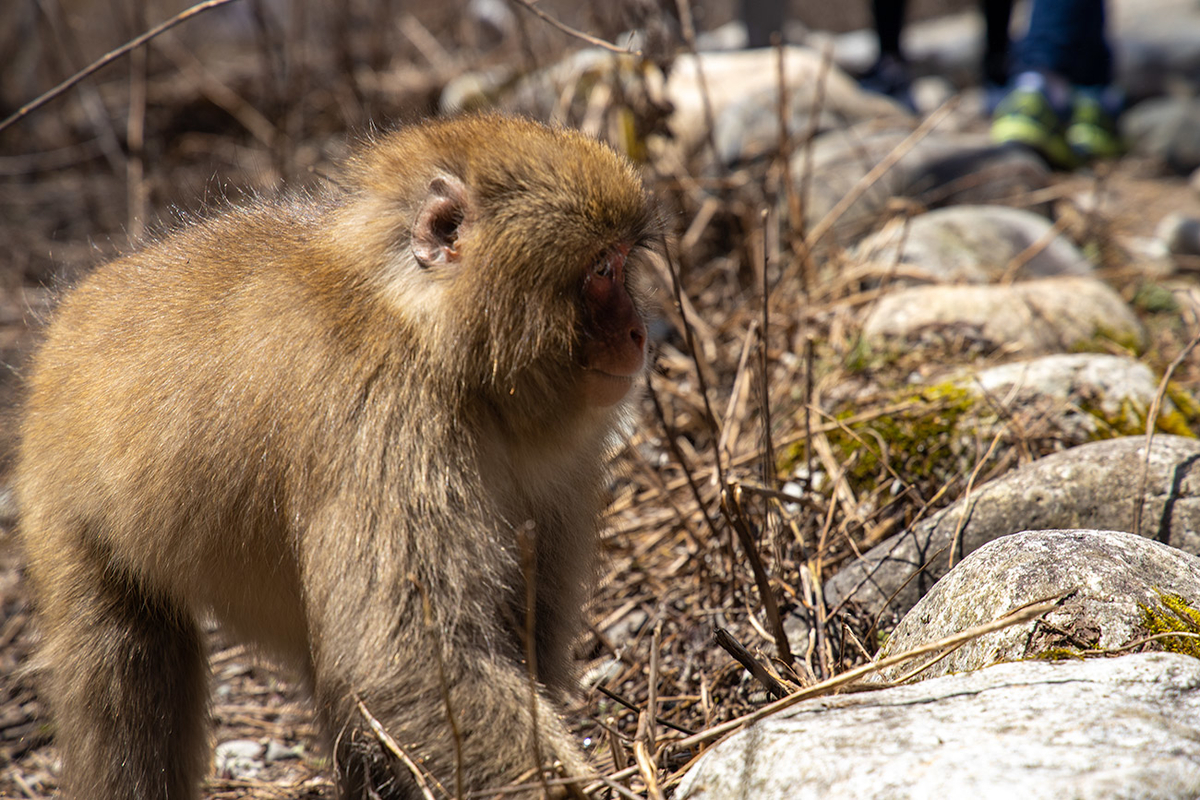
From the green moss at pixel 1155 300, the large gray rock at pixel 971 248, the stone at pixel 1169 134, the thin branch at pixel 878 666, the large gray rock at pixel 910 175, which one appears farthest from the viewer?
the stone at pixel 1169 134

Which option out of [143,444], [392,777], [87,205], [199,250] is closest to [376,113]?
[87,205]

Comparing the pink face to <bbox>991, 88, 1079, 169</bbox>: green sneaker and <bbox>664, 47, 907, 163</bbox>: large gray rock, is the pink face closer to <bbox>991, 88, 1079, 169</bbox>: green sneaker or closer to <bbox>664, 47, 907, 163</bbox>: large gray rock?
<bbox>664, 47, 907, 163</bbox>: large gray rock

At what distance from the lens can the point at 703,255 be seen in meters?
5.20

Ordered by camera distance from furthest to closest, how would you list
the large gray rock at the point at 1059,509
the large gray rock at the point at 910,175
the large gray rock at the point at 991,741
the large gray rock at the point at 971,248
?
1. the large gray rock at the point at 910,175
2. the large gray rock at the point at 971,248
3. the large gray rock at the point at 1059,509
4. the large gray rock at the point at 991,741

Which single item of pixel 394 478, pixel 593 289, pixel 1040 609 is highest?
pixel 593 289

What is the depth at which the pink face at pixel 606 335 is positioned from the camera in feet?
6.91

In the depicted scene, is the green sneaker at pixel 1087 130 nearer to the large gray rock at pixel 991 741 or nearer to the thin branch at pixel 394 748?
the large gray rock at pixel 991 741

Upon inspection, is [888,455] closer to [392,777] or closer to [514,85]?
[392,777]

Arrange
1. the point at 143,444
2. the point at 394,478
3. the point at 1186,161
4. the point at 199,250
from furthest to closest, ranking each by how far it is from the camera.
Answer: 1. the point at 1186,161
2. the point at 199,250
3. the point at 143,444
4. the point at 394,478

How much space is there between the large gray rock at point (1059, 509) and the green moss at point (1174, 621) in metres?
0.63

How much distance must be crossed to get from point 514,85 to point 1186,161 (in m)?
5.18

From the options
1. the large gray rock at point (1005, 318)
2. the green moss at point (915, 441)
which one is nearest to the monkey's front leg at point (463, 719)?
the green moss at point (915, 441)

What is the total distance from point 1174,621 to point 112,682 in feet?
7.43

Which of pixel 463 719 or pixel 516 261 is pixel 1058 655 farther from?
pixel 516 261
